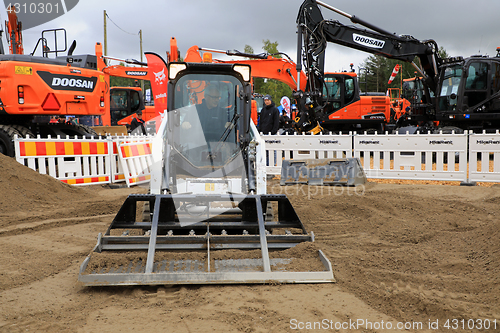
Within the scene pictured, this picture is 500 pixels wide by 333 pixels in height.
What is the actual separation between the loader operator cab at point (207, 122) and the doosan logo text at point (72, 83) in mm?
6030

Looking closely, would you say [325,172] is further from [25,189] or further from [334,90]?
[334,90]

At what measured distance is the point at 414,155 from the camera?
1076cm

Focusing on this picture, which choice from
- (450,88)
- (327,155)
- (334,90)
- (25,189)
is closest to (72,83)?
(25,189)

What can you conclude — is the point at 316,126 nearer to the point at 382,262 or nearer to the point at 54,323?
the point at 382,262

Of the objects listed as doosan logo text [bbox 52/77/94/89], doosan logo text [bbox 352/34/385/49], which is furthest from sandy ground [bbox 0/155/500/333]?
doosan logo text [bbox 352/34/385/49]

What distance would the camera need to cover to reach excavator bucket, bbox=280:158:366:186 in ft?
32.4

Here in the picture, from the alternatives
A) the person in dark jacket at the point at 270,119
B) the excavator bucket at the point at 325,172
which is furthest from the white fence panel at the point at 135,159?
the excavator bucket at the point at 325,172

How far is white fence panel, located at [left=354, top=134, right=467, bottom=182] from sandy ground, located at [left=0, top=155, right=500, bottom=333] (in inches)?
147

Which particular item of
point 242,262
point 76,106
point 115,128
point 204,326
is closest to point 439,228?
point 242,262

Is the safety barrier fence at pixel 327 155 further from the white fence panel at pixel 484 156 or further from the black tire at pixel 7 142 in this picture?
the black tire at pixel 7 142

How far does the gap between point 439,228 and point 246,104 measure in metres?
3.24

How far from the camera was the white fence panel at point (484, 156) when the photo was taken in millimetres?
10031

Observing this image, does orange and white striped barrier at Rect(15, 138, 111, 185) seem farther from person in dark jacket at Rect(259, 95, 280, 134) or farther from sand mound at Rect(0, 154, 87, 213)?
person in dark jacket at Rect(259, 95, 280, 134)

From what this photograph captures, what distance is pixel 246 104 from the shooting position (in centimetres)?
572
